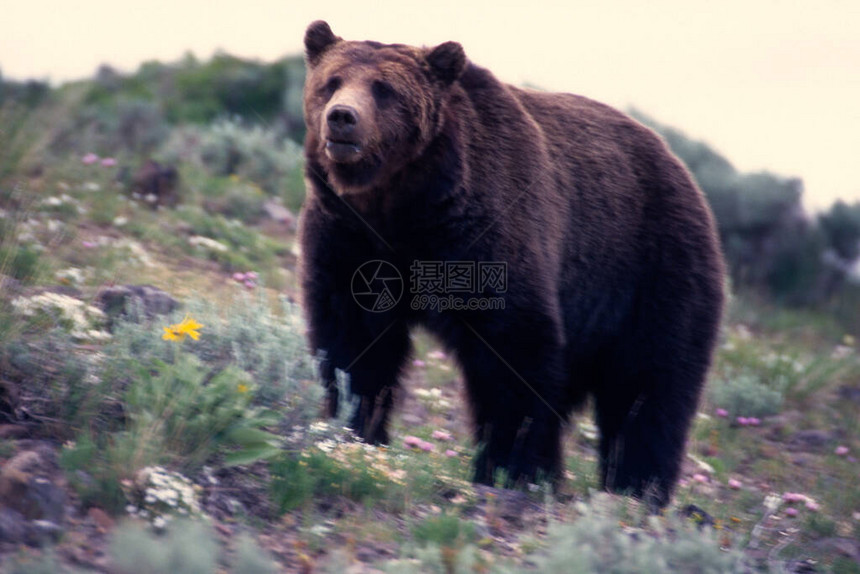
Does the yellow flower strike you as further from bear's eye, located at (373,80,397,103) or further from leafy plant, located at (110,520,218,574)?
leafy plant, located at (110,520,218,574)

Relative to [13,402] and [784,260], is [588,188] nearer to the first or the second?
[13,402]

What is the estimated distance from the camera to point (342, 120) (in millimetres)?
4352

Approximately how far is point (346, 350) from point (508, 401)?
894mm

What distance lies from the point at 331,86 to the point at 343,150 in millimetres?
482

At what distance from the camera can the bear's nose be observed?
432 cm

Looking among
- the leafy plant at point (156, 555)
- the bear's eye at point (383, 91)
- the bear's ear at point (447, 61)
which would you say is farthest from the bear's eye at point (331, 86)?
the leafy plant at point (156, 555)

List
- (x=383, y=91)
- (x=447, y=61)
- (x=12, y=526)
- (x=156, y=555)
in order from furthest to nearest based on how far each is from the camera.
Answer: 1. (x=447, y=61)
2. (x=383, y=91)
3. (x=12, y=526)
4. (x=156, y=555)

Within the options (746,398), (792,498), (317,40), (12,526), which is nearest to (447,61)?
(317,40)

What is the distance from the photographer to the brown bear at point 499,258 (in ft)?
15.0

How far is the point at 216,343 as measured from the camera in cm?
471

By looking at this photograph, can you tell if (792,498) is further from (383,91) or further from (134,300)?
(134,300)

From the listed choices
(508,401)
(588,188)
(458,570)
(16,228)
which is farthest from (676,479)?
(16,228)

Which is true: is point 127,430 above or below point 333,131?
below

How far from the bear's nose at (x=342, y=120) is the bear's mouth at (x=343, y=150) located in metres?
0.06
